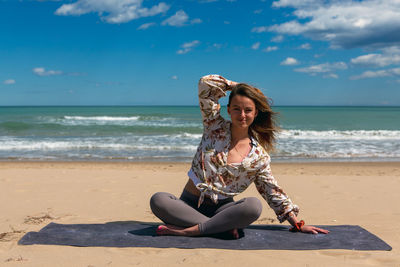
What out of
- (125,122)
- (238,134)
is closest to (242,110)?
(238,134)

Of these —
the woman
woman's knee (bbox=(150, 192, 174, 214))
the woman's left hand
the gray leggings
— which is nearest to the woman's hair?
the woman

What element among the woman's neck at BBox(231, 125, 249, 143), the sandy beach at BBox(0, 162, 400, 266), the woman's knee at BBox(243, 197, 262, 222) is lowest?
the sandy beach at BBox(0, 162, 400, 266)

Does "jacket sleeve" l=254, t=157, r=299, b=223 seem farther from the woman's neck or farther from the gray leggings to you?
the woman's neck

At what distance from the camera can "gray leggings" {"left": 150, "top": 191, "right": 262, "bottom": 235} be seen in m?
3.53

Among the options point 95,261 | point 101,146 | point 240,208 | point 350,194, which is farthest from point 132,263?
point 101,146

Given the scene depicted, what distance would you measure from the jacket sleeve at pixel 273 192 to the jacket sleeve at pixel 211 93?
0.65 meters

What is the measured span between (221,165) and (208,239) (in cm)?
72

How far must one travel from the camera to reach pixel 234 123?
12.1 ft

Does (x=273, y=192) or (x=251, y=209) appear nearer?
(x=251, y=209)

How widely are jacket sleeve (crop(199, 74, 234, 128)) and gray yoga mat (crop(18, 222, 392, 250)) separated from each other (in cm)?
112

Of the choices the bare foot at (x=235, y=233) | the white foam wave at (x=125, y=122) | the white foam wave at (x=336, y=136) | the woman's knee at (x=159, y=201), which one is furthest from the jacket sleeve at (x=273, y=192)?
the white foam wave at (x=125, y=122)

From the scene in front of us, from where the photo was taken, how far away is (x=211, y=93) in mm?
3615

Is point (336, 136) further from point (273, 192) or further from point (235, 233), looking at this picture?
point (235, 233)

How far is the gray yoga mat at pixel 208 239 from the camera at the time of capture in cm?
349
